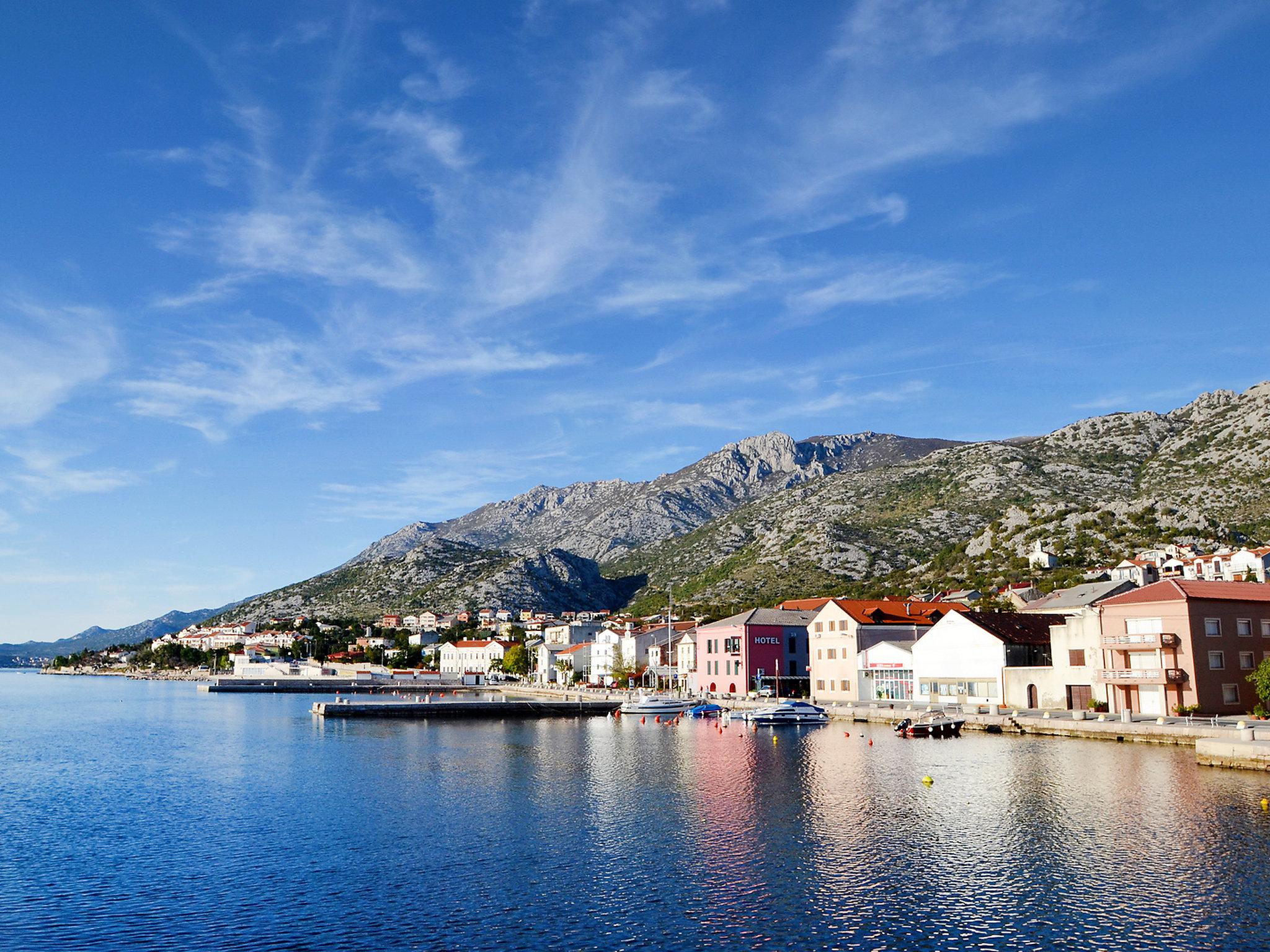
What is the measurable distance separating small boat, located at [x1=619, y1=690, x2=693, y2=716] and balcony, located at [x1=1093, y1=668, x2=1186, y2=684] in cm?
4956

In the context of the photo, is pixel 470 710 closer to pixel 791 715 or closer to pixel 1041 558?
pixel 791 715

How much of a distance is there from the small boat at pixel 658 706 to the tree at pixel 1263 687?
5944cm

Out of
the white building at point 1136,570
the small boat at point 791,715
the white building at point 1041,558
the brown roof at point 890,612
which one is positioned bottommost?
the small boat at point 791,715

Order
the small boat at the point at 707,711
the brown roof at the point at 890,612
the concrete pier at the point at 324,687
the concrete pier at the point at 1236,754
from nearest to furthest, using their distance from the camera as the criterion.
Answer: the concrete pier at the point at 1236,754
the small boat at the point at 707,711
the brown roof at the point at 890,612
the concrete pier at the point at 324,687

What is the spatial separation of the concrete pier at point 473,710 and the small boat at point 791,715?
29.0 m

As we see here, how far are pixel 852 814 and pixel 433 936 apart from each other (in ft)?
75.6

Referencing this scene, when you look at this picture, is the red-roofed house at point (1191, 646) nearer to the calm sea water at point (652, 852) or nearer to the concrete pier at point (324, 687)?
the calm sea water at point (652, 852)

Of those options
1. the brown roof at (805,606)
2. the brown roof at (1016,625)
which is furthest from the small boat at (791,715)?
the brown roof at (805,606)

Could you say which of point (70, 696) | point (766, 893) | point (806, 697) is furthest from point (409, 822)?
point (70, 696)

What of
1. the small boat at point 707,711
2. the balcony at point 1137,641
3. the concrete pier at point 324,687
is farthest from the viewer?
the concrete pier at point 324,687

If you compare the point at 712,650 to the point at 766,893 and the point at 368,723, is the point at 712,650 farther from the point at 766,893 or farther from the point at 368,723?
the point at 766,893

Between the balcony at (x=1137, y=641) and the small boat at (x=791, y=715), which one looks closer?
the balcony at (x=1137, y=641)

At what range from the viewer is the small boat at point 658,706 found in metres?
112

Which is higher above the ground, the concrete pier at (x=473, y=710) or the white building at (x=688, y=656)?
the white building at (x=688, y=656)
